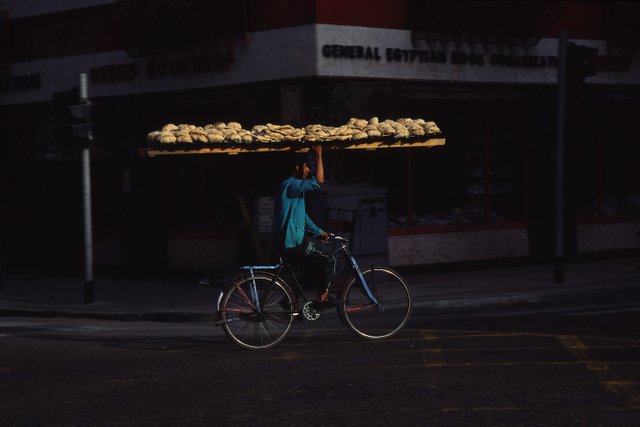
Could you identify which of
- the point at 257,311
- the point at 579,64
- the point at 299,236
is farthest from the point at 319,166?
the point at 579,64

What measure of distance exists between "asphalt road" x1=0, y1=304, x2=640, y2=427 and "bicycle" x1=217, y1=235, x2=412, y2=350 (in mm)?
198

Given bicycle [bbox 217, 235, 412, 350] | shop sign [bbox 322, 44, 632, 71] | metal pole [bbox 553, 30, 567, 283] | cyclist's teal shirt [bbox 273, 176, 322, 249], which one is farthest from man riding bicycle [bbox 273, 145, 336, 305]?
shop sign [bbox 322, 44, 632, 71]

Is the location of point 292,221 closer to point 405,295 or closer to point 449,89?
point 405,295

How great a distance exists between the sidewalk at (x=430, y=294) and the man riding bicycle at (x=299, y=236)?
10.9ft

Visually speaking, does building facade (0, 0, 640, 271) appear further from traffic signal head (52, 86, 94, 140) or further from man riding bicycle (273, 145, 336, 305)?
man riding bicycle (273, 145, 336, 305)

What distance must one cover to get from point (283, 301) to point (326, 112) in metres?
6.84

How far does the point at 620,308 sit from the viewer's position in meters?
12.5

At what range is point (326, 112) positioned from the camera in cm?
1641

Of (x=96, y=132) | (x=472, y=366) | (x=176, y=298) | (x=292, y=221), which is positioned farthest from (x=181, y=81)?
(x=472, y=366)

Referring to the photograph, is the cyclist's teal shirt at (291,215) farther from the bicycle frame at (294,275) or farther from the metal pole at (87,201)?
the metal pole at (87,201)

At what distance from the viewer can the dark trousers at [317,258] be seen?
33.0 ft

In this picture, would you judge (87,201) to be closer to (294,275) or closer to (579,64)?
(294,275)

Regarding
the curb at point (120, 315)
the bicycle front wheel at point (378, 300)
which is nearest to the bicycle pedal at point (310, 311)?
the bicycle front wheel at point (378, 300)

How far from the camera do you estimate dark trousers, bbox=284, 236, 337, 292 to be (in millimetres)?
10062
